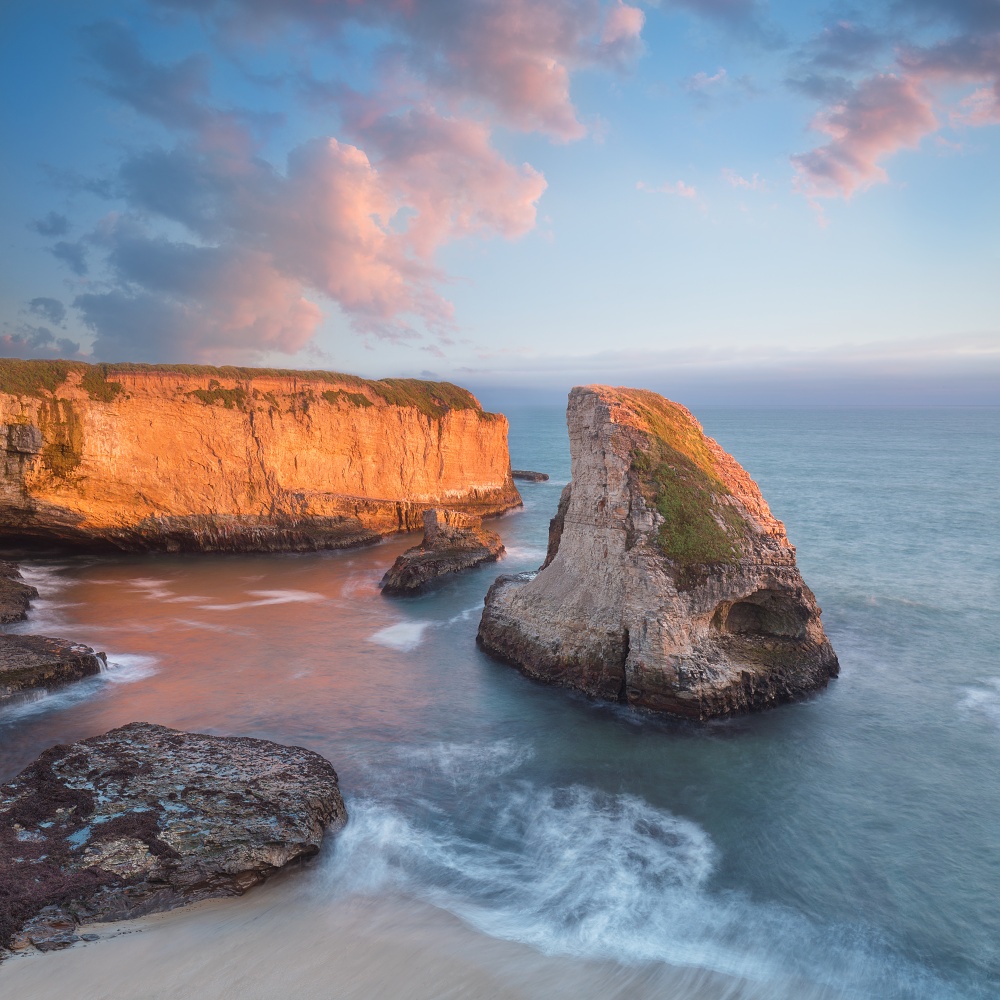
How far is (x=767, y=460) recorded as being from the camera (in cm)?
7769

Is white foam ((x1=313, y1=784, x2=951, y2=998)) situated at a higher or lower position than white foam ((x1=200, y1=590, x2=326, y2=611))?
lower

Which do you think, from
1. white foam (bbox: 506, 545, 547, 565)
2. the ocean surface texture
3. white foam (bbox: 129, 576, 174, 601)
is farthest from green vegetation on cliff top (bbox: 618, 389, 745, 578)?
white foam (bbox: 129, 576, 174, 601)

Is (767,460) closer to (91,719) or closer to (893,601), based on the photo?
(893,601)

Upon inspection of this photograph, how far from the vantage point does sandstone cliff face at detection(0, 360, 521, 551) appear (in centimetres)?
2811

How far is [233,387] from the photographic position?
33.6 metres

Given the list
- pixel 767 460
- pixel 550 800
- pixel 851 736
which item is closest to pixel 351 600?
pixel 550 800

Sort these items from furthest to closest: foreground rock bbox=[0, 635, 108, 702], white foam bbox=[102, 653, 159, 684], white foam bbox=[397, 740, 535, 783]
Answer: white foam bbox=[102, 653, 159, 684], foreground rock bbox=[0, 635, 108, 702], white foam bbox=[397, 740, 535, 783]

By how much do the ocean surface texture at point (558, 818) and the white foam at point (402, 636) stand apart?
173 millimetres

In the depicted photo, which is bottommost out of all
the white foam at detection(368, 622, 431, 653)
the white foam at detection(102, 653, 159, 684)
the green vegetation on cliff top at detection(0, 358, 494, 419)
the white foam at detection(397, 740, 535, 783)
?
the white foam at detection(397, 740, 535, 783)

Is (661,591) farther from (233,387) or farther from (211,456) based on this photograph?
(233,387)

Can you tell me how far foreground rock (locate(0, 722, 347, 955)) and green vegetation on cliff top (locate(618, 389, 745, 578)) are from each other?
29.8ft

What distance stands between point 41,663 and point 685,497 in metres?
16.2

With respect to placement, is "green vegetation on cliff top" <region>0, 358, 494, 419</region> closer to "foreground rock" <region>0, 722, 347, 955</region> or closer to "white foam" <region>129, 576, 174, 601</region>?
"white foam" <region>129, 576, 174, 601</region>

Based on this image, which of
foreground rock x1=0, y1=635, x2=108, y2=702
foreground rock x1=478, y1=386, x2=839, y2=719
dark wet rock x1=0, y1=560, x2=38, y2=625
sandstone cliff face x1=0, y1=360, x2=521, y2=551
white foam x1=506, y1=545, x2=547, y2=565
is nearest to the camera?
foreground rock x1=478, y1=386, x2=839, y2=719
